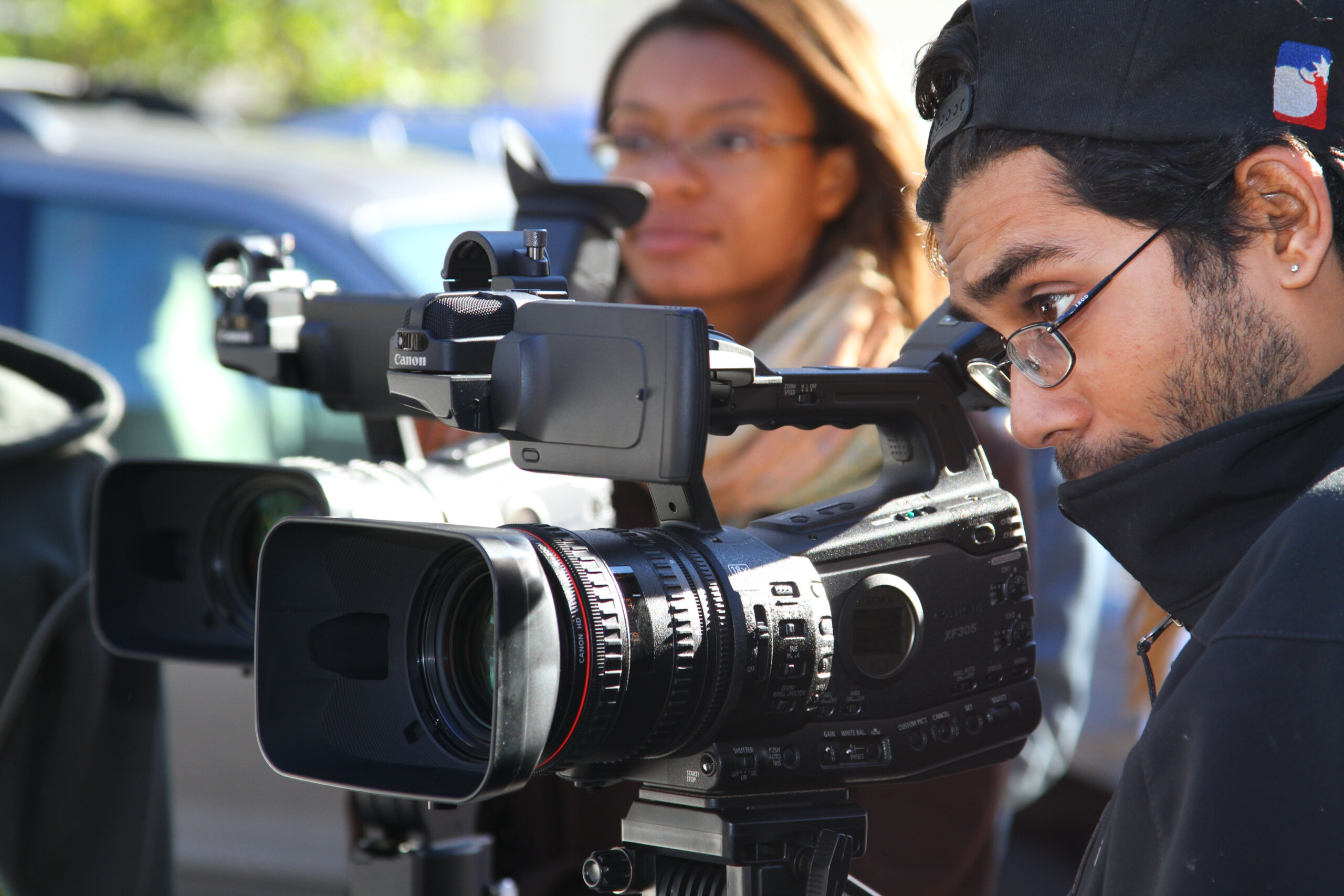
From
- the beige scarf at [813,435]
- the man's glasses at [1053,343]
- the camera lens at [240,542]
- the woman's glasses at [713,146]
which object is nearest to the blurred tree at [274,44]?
the woman's glasses at [713,146]

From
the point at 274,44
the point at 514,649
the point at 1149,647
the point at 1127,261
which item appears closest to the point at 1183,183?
the point at 1127,261

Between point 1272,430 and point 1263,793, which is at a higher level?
point 1272,430

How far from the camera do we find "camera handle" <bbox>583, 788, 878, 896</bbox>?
131cm

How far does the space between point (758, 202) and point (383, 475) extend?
90 cm

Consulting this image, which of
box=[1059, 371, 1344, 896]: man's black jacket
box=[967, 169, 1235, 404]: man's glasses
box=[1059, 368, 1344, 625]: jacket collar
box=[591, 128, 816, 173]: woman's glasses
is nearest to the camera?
box=[1059, 371, 1344, 896]: man's black jacket

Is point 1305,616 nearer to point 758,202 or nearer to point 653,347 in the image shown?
point 653,347

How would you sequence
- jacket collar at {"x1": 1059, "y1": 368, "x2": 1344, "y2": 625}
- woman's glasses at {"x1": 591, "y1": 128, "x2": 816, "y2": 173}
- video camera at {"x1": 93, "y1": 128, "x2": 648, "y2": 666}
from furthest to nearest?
woman's glasses at {"x1": 591, "y1": 128, "x2": 816, "y2": 173}, video camera at {"x1": 93, "y1": 128, "x2": 648, "y2": 666}, jacket collar at {"x1": 1059, "y1": 368, "x2": 1344, "y2": 625}

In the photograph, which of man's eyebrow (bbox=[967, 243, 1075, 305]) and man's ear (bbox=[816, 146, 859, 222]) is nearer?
man's eyebrow (bbox=[967, 243, 1075, 305])

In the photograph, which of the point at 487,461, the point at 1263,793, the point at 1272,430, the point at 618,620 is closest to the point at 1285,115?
the point at 1272,430

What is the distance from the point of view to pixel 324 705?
1.38m

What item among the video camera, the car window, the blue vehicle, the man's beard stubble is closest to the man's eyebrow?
the man's beard stubble

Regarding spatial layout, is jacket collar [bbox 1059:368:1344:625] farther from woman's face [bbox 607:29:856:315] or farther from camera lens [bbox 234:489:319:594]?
woman's face [bbox 607:29:856:315]

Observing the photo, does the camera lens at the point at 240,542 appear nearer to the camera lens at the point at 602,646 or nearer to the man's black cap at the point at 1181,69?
the camera lens at the point at 602,646

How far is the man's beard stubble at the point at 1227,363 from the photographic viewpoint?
115 cm
